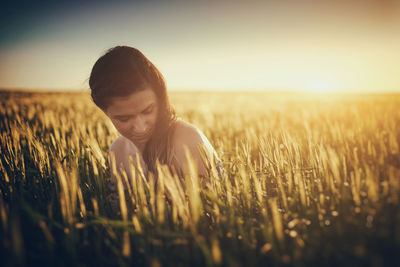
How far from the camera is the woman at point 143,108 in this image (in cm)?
149

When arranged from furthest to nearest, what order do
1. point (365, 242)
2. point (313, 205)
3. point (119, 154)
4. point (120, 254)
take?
1. point (119, 154)
2. point (313, 205)
3. point (120, 254)
4. point (365, 242)

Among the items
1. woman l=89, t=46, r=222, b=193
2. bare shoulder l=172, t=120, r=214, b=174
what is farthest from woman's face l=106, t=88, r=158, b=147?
bare shoulder l=172, t=120, r=214, b=174

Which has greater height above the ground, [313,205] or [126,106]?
[126,106]

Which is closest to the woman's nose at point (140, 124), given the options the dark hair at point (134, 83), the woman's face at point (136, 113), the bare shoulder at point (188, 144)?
the woman's face at point (136, 113)

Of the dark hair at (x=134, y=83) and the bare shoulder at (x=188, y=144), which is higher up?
the dark hair at (x=134, y=83)

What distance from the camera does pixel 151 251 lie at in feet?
3.35

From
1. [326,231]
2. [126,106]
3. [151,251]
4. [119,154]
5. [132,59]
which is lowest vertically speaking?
[151,251]

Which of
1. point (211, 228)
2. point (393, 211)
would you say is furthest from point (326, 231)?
point (211, 228)

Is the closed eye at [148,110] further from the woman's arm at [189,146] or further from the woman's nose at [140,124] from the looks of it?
the woman's arm at [189,146]

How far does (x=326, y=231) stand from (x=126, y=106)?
4.41 ft

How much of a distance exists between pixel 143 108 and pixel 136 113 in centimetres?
6

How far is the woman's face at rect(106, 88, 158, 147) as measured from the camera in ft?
4.87

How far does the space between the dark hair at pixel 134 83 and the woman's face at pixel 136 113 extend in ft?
0.14

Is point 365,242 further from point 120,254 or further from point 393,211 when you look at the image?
point 120,254
